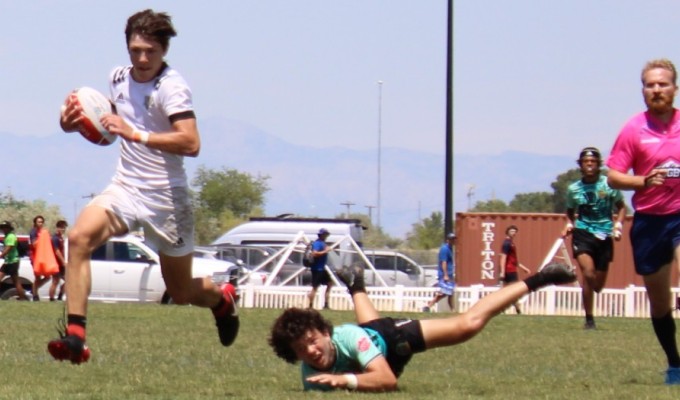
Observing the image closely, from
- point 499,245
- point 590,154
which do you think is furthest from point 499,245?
point 590,154

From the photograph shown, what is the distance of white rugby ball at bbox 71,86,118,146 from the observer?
8.46m

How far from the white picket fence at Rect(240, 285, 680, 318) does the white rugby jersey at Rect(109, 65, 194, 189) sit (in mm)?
19250

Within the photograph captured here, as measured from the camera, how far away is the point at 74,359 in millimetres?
7980

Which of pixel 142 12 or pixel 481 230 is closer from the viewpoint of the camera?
pixel 142 12

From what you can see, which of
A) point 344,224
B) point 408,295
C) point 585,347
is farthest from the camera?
point 344,224

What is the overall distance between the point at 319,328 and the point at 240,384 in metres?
0.98

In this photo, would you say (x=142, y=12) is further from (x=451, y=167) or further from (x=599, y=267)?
(x=451, y=167)

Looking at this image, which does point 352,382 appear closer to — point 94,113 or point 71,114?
point 94,113

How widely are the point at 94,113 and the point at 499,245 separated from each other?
2754 cm

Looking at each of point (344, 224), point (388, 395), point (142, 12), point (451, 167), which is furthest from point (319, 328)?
point (344, 224)

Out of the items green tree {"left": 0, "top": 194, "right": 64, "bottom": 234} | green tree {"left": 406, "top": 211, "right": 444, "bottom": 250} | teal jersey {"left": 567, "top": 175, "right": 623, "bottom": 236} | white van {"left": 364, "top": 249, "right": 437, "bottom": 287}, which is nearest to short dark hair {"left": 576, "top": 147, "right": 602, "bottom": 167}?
teal jersey {"left": 567, "top": 175, "right": 623, "bottom": 236}

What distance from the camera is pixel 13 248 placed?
2625 centimetres

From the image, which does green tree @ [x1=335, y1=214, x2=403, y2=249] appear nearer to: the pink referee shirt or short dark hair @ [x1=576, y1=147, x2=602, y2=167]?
short dark hair @ [x1=576, y1=147, x2=602, y2=167]

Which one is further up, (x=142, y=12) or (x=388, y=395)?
(x=142, y=12)
